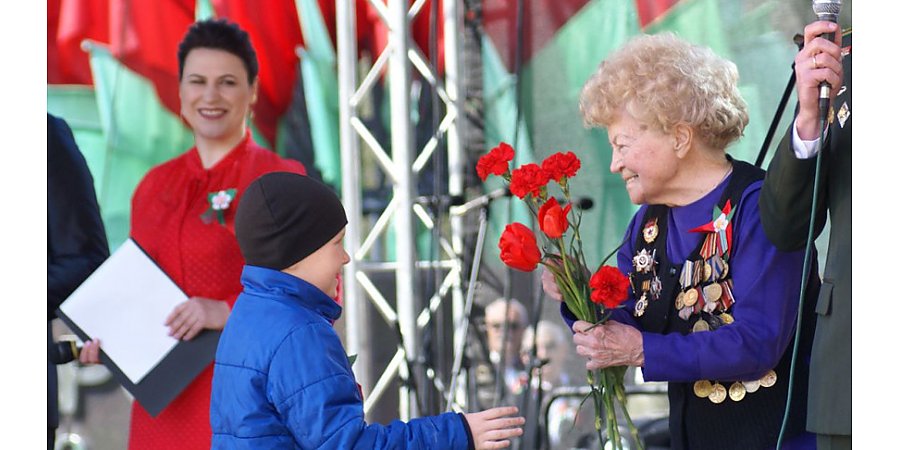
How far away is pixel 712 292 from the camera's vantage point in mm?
2066

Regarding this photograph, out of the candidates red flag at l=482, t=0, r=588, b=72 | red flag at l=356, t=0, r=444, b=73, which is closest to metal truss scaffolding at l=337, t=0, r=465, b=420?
red flag at l=356, t=0, r=444, b=73

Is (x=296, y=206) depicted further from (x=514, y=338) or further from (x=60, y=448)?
(x=60, y=448)

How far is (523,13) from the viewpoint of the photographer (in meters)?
3.77

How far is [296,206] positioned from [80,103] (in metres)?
2.08

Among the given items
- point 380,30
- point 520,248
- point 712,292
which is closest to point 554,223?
point 520,248

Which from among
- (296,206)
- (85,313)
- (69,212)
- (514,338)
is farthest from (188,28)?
(296,206)

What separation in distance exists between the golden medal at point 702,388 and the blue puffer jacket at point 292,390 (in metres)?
0.50

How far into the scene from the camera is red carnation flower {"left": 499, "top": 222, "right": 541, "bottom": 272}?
6.37 feet

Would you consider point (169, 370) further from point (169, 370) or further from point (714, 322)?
point (714, 322)

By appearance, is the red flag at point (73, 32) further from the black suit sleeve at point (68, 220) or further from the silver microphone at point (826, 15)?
the silver microphone at point (826, 15)

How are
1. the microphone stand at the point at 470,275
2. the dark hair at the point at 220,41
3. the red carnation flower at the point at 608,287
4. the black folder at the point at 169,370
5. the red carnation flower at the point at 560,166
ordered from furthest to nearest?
the microphone stand at the point at 470,275, the dark hair at the point at 220,41, the black folder at the point at 169,370, the red carnation flower at the point at 560,166, the red carnation flower at the point at 608,287

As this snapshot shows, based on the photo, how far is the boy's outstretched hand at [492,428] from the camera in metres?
1.90

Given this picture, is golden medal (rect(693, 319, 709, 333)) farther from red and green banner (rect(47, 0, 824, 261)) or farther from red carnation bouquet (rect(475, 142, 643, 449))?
red and green banner (rect(47, 0, 824, 261))

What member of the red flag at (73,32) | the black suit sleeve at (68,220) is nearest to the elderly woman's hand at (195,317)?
the black suit sleeve at (68,220)
